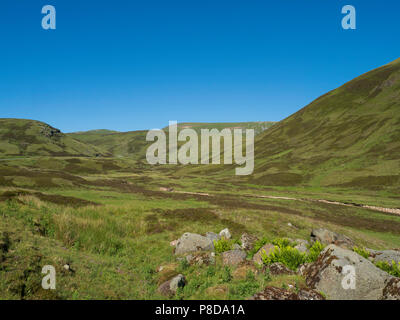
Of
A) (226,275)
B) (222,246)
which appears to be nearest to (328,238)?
(222,246)

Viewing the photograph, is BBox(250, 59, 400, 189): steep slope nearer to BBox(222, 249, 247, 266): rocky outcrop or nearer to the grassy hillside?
the grassy hillside

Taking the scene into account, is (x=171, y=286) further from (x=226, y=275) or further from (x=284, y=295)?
(x=284, y=295)

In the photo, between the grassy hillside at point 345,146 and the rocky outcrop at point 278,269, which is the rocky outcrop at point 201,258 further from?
the grassy hillside at point 345,146

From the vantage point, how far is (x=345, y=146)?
439 ft

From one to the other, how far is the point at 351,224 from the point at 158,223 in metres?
34.2

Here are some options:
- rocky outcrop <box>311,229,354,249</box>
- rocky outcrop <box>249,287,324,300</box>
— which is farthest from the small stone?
rocky outcrop <box>311,229,354,249</box>

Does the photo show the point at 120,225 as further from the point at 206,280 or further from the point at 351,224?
the point at 351,224

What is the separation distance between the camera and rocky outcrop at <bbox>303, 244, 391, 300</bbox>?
1116 centimetres

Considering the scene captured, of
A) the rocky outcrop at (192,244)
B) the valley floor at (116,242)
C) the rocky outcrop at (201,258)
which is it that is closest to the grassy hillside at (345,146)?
the valley floor at (116,242)

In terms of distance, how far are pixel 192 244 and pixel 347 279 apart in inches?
503

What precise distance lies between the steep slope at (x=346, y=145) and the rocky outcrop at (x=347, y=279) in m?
91.5

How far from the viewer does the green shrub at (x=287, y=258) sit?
589 inches
